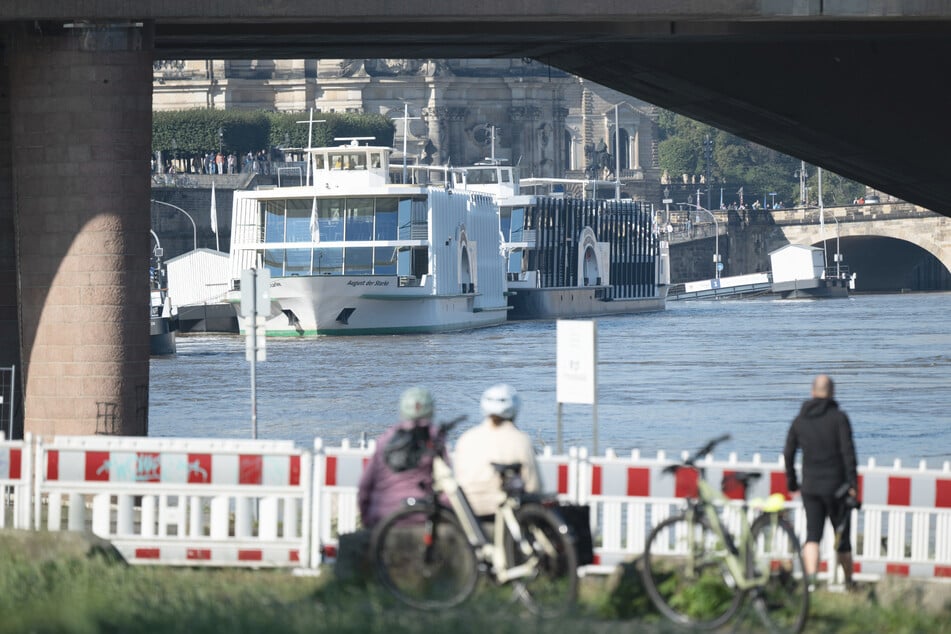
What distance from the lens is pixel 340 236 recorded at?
210 ft

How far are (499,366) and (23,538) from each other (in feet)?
121

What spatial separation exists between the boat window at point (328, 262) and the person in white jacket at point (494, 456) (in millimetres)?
53162

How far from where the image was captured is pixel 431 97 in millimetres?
151125

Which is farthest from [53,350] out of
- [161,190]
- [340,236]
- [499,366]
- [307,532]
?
[161,190]

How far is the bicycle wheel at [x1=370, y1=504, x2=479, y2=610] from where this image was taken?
9742 mm

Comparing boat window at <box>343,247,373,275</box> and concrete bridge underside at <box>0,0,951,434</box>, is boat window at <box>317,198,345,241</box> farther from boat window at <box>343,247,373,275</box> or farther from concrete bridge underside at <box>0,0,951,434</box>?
concrete bridge underside at <box>0,0,951,434</box>

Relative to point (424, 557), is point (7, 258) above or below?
above

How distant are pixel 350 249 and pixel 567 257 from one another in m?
28.7

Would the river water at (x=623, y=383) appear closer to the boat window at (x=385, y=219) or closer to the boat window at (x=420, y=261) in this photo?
→ the boat window at (x=420, y=261)

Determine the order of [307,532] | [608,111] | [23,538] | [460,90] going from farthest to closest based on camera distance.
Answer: [608,111]
[460,90]
[307,532]
[23,538]

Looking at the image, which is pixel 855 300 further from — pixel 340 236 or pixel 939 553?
pixel 939 553

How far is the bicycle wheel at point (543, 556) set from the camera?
31.6 feet

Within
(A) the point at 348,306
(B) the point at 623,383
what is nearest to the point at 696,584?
(B) the point at 623,383

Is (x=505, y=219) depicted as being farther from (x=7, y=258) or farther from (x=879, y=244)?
(x=7, y=258)
